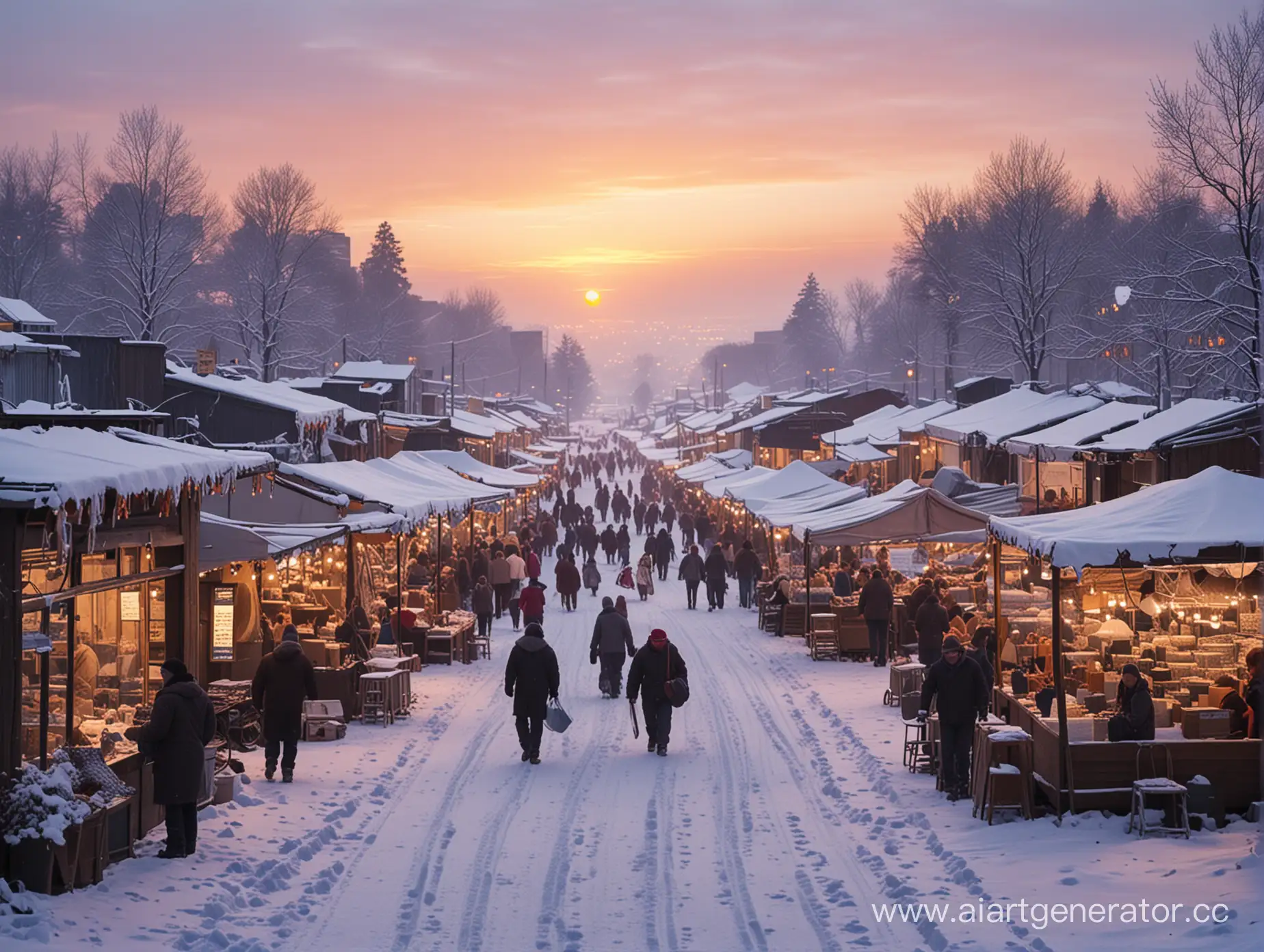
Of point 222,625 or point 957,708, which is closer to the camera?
point 957,708

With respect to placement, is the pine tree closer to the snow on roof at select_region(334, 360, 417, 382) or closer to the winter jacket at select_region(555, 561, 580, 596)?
the snow on roof at select_region(334, 360, 417, 382)

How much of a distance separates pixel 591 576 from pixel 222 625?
Result: 1353 cm

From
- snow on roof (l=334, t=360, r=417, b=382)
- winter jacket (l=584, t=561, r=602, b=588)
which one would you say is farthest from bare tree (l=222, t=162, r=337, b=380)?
winter jacket (l=584, t=561, r=602, b=588)

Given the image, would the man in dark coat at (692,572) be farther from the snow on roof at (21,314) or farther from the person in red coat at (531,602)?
the snow on roof at (21,314)

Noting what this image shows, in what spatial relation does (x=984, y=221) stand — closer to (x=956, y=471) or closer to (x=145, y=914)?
(x=956, y=471)

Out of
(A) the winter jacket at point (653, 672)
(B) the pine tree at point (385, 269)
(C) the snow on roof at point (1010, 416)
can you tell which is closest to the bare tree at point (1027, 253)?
(C) the snow on roof at point (1010, 416)

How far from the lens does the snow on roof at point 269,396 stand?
25.8 metres

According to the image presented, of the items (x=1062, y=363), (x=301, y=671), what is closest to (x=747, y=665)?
(x=301, y=671)

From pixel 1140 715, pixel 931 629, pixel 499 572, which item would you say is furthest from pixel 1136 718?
A: pixel 499 572

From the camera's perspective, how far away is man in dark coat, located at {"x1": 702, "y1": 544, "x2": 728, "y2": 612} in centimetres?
2564

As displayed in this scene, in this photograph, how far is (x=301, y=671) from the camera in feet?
38.3

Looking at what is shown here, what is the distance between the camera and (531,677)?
12.4 m

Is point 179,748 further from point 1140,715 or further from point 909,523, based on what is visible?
point 909,523

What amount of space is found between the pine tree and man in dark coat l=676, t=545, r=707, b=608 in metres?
89.9
